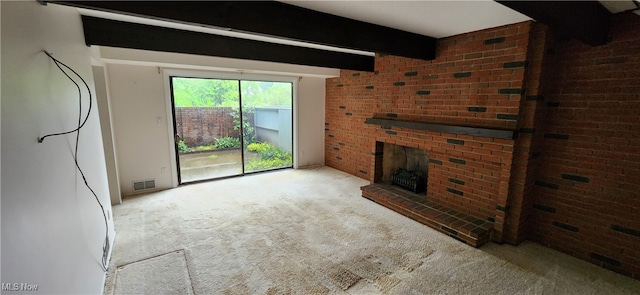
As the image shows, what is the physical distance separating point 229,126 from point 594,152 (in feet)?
16.1

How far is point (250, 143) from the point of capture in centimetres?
516

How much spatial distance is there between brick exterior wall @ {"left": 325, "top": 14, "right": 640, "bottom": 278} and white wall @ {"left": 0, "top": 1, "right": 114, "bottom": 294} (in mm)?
3414

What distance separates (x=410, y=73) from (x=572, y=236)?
2423 mm

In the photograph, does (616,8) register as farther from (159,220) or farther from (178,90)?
(178,90)

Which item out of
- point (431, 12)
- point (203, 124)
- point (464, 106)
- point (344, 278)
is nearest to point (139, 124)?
point (203, 124)

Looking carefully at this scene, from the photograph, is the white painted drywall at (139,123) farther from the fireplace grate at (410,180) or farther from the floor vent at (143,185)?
the fireplace grate at (410,180)

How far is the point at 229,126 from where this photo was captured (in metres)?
4.89

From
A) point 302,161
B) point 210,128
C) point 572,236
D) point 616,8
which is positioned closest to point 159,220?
point 210,128

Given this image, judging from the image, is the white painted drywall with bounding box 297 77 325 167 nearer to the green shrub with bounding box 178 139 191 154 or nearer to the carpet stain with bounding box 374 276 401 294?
the green shrub with bounding box 178 139 191 154

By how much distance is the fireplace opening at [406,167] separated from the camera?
385 cm

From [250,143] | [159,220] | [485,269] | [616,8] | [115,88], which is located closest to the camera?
[616,8]

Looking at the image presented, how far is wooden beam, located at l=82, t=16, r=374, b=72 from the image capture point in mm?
2421

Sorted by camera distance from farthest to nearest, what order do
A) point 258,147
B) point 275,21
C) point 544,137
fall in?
point 258,147
point 544,137
point 275,21

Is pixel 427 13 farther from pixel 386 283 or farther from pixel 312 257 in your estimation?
pixel 312 257
